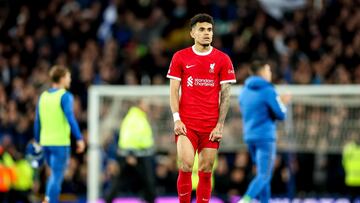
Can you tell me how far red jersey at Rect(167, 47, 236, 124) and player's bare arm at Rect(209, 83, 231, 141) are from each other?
0.20 ft

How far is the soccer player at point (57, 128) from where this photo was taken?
41.8 ft

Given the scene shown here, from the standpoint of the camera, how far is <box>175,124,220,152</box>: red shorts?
9922 mm

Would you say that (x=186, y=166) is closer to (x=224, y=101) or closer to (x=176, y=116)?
(x=176, y=116)

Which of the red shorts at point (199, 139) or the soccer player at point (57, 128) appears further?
the soccer player at point (57, 128)

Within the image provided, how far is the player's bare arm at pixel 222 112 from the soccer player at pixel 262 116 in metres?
2.73

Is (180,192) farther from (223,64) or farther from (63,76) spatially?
(63,76)

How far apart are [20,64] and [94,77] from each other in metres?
2.10

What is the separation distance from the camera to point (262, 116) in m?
12.9

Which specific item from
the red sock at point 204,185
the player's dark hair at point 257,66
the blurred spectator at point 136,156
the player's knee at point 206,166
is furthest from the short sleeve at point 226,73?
the blurred spectator at point 136,156

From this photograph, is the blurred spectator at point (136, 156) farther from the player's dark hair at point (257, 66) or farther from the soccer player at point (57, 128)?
the player's dark hair at point (257, 66)

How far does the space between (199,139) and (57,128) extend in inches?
134

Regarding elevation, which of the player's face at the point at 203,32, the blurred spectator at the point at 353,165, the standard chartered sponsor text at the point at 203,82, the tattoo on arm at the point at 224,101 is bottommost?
the blurred spectator at the point at 353,165

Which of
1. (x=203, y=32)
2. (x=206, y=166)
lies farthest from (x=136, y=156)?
(x=203, y=32)

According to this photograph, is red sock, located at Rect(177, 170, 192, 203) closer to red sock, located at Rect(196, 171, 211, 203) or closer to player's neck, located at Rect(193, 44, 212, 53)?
red sock, located at Rect(196, 171, 211, 203)
